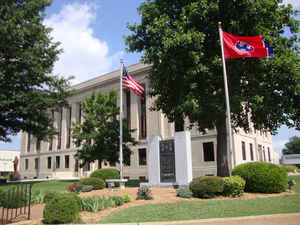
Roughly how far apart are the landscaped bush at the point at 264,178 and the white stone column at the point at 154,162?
517 cm

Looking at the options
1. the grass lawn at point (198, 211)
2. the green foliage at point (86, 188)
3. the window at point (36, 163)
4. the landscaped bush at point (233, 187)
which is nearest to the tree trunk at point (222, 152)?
the landscaped bush at point (233, 187)

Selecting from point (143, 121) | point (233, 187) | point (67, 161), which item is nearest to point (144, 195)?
point (233, 187)

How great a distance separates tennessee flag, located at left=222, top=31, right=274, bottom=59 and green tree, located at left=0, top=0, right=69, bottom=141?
59.4ft

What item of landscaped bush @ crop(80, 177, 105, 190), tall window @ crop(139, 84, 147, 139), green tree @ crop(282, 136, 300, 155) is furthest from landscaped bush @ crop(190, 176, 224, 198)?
green tree @ crop(282, 136, 300, 155)

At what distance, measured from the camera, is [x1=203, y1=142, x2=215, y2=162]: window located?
114 ft

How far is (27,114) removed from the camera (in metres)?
27.4

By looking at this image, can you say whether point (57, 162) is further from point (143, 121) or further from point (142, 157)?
point (143, 121)

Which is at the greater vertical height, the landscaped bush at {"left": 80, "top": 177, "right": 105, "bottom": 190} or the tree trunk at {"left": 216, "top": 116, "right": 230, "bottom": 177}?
the tree trunk at {"left": 216, "top": 116, "right": 230, "bottom": 177}

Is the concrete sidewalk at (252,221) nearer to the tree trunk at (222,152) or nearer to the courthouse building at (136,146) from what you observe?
the tree trunk at (222,152)

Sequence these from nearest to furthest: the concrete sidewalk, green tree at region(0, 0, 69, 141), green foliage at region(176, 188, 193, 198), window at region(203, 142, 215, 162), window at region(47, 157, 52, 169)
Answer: the concrete sidewalk, green foliage at region(176, 188, 193, 198), green tree at region(0, 0, 69, 141), window at region(203, 142, 215, 162), window at region(47, 157, 52, 169)

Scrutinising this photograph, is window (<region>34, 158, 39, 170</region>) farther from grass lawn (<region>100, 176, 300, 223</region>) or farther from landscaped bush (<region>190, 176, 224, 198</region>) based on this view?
grass lawn (<region>100, 176, 300, 223</region>)

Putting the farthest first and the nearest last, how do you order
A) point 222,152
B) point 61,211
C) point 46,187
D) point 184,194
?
point 46,187, point 222,152, point 184,194, point 61,211

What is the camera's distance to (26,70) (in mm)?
26703

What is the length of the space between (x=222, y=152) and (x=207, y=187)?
7607mm
